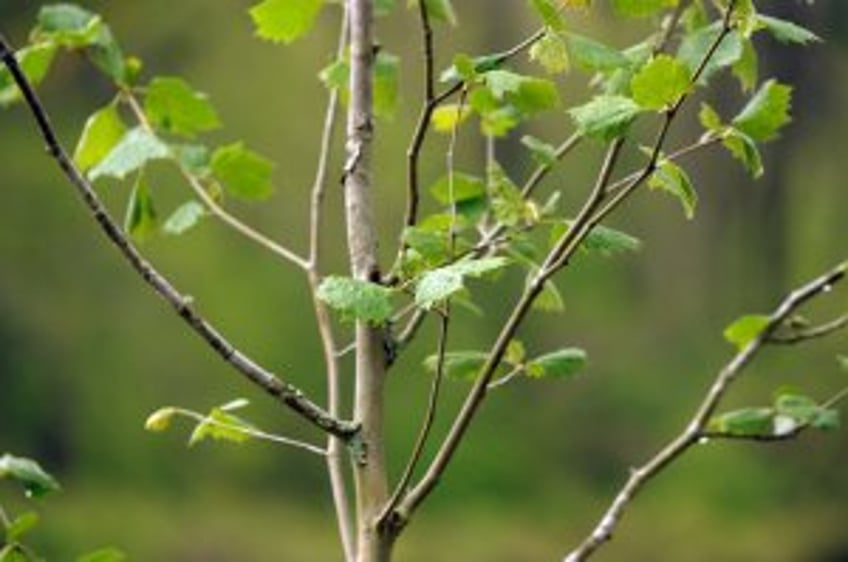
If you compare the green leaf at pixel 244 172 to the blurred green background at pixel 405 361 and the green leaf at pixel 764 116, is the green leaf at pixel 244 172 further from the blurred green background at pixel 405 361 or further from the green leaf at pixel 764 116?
the blurred green background at pixel 405 361

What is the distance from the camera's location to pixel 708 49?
1.74ft

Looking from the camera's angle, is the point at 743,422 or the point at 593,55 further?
the point at 743,422

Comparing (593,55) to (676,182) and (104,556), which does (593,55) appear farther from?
(104,556)

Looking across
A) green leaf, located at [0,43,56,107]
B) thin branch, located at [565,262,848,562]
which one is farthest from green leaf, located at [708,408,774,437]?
green leaf, located at [0,43,56,107]

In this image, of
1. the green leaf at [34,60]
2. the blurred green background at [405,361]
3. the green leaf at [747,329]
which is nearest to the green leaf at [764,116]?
the green leaf at [747,329]

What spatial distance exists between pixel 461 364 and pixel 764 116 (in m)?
0.18

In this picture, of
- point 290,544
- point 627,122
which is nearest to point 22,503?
point 290,544

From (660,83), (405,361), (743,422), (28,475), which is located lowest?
(405,361)

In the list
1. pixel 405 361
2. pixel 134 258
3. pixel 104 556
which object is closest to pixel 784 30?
pixel 134 258

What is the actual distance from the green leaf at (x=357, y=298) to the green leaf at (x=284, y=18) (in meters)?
0.19

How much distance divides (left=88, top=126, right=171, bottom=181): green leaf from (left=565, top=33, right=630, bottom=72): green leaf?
0.74 ft

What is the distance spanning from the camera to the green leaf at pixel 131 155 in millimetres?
642

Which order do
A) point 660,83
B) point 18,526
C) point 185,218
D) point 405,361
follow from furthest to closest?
point 405,361 < point 185,218 < point 18,526 < point 660,83

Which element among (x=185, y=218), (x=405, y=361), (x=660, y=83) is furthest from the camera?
(x=405, y=361)
